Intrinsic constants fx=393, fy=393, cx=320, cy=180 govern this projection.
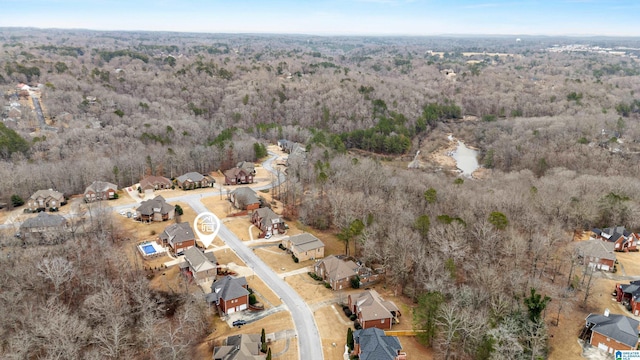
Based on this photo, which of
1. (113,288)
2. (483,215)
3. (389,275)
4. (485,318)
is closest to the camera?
(485,318)

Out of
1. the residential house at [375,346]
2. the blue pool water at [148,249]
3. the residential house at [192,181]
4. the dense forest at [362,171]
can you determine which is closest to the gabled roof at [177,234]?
the blue pool water at [148,249]

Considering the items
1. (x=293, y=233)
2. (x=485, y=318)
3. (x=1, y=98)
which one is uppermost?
(x=1, y=98)

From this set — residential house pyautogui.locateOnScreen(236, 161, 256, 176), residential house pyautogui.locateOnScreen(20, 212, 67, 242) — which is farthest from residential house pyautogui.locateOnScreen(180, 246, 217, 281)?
residential house pyautogui.locateOnScreen(236, 161, 256, 176)

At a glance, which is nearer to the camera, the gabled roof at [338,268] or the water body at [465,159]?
the gabled roof at [338,268]

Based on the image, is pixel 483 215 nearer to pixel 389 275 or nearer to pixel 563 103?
pixel 389 275

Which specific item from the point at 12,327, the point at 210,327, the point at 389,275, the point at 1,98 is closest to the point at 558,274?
the point at 389,275

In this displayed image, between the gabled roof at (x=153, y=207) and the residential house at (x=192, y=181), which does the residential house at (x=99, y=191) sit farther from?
the residential house at (x=192, y=181)
